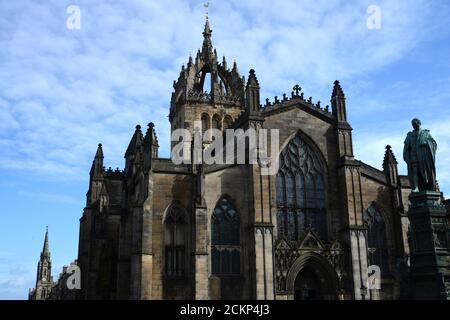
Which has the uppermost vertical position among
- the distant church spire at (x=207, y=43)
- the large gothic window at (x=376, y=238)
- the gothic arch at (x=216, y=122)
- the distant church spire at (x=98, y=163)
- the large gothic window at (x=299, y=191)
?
the distant church spire at (x=207, y=43)

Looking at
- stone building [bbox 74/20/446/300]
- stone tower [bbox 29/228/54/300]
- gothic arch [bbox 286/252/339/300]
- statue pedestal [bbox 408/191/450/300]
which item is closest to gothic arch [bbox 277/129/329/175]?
stone building [bbox 74/20/446/300]

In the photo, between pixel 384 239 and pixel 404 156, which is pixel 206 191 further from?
pixel 404 156

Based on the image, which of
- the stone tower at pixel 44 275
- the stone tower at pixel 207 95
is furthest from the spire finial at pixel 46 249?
the stone tower at pixel 207 95

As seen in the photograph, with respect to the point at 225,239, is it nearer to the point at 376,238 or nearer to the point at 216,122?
the point at 376,238

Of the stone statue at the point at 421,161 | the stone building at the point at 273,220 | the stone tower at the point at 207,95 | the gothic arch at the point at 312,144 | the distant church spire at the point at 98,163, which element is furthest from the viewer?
the stone tower at the point at 207,95

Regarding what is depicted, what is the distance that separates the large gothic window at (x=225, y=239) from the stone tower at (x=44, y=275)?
84082mm

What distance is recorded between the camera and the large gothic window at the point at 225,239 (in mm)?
28047

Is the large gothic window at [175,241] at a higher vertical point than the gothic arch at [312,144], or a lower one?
lower

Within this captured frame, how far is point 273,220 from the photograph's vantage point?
28.8 metres

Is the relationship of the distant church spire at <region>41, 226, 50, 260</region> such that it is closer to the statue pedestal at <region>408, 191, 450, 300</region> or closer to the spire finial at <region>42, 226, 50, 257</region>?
the spire finial at <region>42, 226, 50, 257</region>

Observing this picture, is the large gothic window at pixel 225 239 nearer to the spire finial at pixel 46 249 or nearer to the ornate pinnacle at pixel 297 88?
the ornate pinnacle at pixel 297 88

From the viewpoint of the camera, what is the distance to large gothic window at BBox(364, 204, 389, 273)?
3055cm

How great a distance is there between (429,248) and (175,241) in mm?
15389
